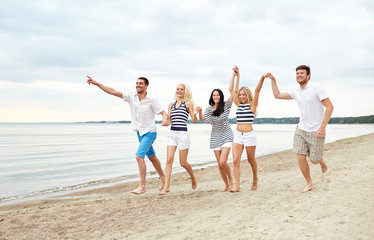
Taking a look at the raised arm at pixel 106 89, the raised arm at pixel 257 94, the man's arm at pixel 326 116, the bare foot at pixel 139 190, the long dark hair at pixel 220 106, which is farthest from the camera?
the bare foot at pixel 139 190

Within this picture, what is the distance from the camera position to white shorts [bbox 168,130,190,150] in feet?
21.9

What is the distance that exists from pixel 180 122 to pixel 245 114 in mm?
1385

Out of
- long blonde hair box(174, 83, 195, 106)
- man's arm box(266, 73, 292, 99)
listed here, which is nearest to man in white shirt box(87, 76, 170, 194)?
long blonde hair box(174, 83, 195, 106)

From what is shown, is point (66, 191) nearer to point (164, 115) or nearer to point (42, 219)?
point (42, 219)

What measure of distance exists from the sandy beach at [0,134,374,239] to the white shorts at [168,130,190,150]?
3.63 ft

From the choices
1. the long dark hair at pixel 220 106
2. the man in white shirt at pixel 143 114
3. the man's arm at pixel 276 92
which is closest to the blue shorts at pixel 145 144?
the man in white shirt at pixel 143 114

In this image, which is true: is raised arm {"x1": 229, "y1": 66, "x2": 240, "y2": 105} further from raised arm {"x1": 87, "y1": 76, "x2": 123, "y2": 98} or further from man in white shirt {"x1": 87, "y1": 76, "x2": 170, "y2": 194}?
raised arm {"x1": 87, "y1": 76, "x2": 123, "y2": 98}

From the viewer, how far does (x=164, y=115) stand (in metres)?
6.95

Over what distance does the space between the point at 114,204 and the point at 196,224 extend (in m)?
2.64

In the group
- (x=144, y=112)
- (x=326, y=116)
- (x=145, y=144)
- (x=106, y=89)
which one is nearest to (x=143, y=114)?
(x=144, y=112)

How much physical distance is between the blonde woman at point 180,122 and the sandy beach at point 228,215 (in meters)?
0.87

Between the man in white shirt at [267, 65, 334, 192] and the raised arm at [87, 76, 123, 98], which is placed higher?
the raised arm at [87, 76, 123, 98]

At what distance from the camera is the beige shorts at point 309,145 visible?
545 centimetres

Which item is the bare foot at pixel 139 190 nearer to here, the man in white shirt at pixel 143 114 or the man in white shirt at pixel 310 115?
the man in white shirt at pixel 143 114
